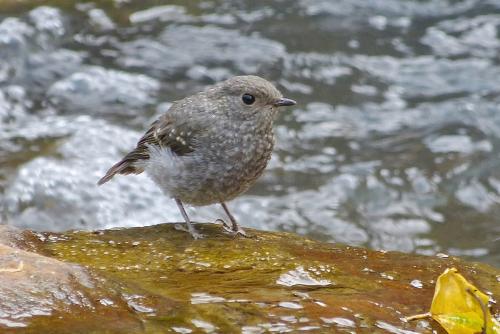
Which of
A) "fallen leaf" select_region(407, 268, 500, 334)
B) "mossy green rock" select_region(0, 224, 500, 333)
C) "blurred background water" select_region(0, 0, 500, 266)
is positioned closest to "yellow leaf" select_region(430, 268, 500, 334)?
"fallen leaf" select_region(407, 268, 500, 334)

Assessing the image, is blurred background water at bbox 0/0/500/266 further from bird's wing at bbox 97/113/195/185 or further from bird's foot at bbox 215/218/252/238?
bird's foot at bbox 215/218/252/238

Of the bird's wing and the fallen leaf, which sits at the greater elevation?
the bird's wing

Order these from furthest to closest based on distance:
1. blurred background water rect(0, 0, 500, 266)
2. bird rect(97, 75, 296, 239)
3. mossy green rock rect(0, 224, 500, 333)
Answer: blurred background water rect(0, 0, 500, 266) < bird rect(97, 75, 296, 239) < mossy green rock rect(0, 224, 500, 333)

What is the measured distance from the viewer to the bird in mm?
6012

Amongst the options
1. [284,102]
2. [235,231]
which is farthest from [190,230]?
[284,102]

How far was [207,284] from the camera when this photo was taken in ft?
15.0

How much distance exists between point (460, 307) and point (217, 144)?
2.51 meters

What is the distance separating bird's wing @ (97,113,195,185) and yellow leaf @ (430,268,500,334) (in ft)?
8.47

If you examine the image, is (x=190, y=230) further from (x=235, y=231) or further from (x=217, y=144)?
(x=217, y=144)

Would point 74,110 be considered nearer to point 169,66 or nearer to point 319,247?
point 169,66

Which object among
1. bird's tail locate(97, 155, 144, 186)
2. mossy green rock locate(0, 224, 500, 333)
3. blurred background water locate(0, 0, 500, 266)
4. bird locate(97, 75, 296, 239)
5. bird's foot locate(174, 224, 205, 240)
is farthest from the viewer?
blurred background water locate(0, 0, 500, 266)

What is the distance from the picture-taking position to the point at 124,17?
1272 centimetres

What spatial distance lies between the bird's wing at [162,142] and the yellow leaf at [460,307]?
2.58 m

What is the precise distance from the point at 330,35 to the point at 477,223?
411 centimetres
